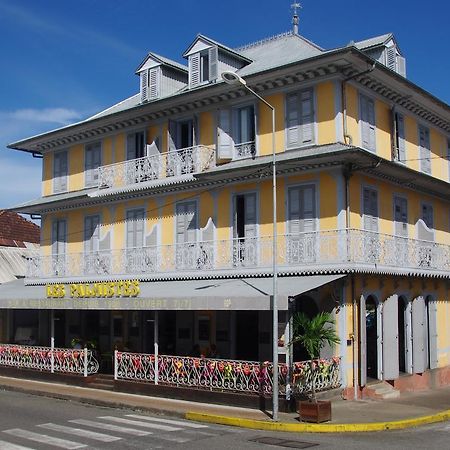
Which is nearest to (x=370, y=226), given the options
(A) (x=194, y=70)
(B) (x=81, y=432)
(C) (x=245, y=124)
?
(C) (x=245, y=124)

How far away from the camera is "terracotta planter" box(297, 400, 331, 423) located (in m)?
14.9

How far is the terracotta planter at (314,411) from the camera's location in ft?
48.9

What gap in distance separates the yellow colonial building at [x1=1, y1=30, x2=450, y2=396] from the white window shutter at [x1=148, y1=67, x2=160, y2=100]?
0.05 metres

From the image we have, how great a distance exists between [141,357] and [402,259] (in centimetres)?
857

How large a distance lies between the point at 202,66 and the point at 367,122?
644 centimetres

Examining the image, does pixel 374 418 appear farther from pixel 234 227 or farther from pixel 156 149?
pixel 156 149


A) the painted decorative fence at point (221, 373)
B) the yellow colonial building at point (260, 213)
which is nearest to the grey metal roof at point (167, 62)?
the yellow colonial building at point (260, 213)

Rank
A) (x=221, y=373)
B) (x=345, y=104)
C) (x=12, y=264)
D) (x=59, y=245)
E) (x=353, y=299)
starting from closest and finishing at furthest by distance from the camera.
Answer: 1. (x=221, y=373)
2. (x=353, y=299)
3. (x=345, y=104)
4. (x=59, y=245)
5. (x=12, y=264)

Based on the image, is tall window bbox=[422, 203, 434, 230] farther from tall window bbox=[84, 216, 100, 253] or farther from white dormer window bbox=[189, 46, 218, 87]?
tall window bbox=[84, 216, 100, 253]

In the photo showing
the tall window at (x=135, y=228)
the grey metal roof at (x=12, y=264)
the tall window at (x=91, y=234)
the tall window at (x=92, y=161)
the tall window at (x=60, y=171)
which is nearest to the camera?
the tall window at (x=135, y=228)

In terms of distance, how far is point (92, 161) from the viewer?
87.7ft

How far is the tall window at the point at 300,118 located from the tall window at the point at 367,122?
1.64 m

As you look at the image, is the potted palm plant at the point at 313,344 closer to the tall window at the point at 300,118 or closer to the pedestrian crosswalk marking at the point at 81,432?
the pedestrian crosswalk marking at the point at 81,432

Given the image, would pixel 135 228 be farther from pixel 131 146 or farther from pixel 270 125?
pixel 270 125
